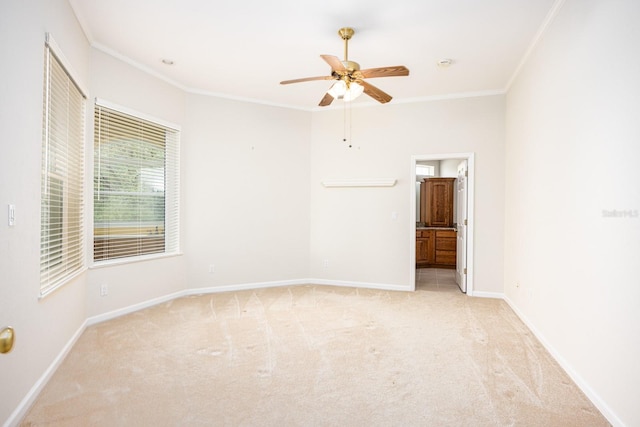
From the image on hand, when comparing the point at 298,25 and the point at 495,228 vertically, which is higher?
the point at 298,25

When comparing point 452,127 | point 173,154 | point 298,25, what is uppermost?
point 298,25

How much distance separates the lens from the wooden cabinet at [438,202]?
7879mm

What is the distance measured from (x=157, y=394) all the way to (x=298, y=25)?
310 cm

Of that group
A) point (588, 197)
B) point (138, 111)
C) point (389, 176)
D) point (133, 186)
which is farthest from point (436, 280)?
point (138, 111)

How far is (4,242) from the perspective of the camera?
1.97 m

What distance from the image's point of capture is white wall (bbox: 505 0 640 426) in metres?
1.99

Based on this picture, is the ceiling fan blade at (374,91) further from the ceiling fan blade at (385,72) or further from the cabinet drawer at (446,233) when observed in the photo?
the cabinet drawer at (446,233)

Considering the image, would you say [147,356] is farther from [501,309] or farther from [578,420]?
[501,309]

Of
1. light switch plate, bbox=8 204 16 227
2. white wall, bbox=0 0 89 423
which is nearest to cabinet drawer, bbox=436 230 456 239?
white wall, bbox=0 0 89 423

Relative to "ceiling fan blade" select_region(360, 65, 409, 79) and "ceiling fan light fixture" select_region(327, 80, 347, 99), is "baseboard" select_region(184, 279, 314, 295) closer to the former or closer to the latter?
"ceiling fan light fixture" select_region(327, 80, 347, 99)

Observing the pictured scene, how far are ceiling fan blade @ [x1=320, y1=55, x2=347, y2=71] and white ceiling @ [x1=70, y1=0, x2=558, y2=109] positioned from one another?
0.45 metres

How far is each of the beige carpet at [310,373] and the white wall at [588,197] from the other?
29 centimetres

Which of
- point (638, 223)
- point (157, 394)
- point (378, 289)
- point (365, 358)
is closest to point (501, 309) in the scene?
point (378, 289)

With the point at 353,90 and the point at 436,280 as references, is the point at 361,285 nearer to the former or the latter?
the point at 436,280
